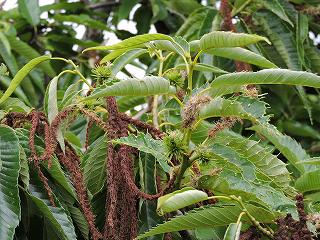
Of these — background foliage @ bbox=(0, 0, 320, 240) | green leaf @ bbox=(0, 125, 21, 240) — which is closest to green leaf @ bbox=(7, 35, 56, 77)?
background foliage @ bbox=(0, 0, 320, 240)

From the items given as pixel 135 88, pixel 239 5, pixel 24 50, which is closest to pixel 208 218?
pixel 135 88

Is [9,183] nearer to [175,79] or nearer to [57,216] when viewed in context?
[57,216]

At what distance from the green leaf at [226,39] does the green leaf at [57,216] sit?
311 millimetres

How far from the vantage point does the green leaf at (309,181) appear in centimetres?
117

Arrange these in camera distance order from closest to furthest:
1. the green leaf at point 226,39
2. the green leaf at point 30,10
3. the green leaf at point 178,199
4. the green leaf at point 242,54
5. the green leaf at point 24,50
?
the green leaf at point 178,199
the green leaf at point 226,39
the green leaf at point 242,54
the green leaf at point 24,50
the green leaf at point 30,10

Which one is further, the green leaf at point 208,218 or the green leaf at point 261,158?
the green leaf at point 261,158

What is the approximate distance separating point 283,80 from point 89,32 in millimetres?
2135

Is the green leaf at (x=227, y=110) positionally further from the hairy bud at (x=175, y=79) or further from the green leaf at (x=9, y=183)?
the green leaf at (x=9, y=183)

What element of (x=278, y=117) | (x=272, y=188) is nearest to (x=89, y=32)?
(x=278, y=117)

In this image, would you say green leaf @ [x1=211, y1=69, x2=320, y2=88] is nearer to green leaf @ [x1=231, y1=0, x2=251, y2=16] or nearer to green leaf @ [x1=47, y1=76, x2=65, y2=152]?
green leaf @ [x1=47, y1=76, x2=65, y2=152]

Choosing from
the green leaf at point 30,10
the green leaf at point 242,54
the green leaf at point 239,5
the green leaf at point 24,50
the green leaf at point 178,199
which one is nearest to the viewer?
the green leaf at point 178,199

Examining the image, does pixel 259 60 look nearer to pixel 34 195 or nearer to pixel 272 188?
pixel 272 188

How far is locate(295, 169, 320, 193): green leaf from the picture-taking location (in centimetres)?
117

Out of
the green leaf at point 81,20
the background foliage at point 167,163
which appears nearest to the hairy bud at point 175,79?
the background foliage at point 167,163
